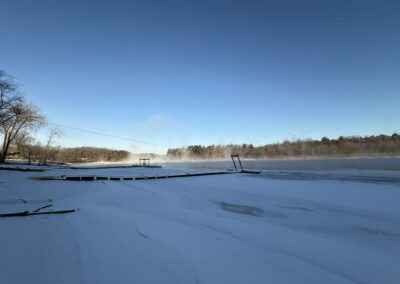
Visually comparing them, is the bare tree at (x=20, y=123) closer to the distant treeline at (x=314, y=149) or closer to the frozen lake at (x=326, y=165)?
the frozen lake at (x=326, y=165)

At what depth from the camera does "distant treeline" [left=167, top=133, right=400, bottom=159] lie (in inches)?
3880

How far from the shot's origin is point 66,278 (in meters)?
3.34

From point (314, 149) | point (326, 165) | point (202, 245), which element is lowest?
point (202, 245)

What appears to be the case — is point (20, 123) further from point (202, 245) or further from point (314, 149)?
point (314, 149)

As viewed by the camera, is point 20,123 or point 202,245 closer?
point 202,245

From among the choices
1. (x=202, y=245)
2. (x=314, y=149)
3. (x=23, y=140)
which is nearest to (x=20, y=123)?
(x=23, y=140)

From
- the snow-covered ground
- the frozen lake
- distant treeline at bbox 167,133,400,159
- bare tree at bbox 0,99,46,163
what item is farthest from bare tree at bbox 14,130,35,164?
distant treeline at bbox 167,133,400,159

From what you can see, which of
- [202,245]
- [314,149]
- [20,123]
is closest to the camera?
[202,245]

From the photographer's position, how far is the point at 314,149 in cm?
11606

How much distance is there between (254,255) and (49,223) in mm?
4918

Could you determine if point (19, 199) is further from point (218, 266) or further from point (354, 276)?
point (354, 276)

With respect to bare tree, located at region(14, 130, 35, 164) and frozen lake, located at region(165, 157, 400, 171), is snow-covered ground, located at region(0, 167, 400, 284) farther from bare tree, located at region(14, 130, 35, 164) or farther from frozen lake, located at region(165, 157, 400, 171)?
bare tree, located at region(14, 130, 35, 164)

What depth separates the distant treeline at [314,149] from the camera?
98.6 metres

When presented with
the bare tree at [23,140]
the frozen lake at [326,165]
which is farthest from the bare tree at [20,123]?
the frozen lake at [326,165]
